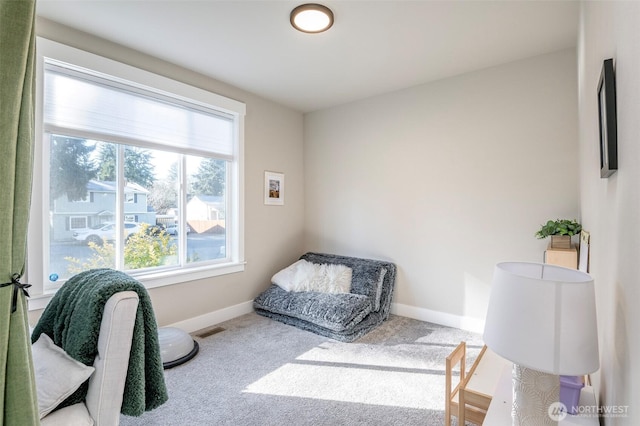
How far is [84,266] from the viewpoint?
2596mm

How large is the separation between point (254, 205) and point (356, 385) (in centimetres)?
233

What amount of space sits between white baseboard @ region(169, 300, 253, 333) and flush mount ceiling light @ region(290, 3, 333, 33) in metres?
2.84

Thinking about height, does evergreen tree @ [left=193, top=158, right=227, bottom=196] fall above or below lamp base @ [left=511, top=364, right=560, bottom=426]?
above

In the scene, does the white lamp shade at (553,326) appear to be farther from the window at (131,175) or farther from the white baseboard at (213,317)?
the white baseboard at (213,317)

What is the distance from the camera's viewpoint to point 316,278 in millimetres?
3723

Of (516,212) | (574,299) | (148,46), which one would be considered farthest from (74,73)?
(516,212)

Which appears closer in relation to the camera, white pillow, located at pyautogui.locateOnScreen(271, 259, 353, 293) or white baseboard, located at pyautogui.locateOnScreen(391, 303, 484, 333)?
white baseboard, located at pyautogui.locateOnScreen(391, 303, 484, 333)

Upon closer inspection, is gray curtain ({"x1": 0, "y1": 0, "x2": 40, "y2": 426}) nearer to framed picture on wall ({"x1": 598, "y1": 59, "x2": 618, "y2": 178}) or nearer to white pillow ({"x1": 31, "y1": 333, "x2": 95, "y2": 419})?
white pillow ({"x1": 31, "y1": 333, "x2": 95, "y2": 419})

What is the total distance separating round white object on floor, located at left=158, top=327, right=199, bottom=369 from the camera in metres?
2.52

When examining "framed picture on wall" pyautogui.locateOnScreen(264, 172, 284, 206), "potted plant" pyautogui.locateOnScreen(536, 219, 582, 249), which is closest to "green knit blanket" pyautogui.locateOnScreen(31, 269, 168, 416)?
"framed picture on wall" pyautogui.locateOnScreen(264, 172, 284, 206)

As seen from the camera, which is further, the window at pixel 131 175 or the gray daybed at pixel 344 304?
the gray daybed at pixel 344 304

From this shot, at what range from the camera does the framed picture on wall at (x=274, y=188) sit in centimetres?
402

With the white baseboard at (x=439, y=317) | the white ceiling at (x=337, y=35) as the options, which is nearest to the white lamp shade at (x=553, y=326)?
the white ceiling at (x=337, y=35)

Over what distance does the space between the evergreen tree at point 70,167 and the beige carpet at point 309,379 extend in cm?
160
